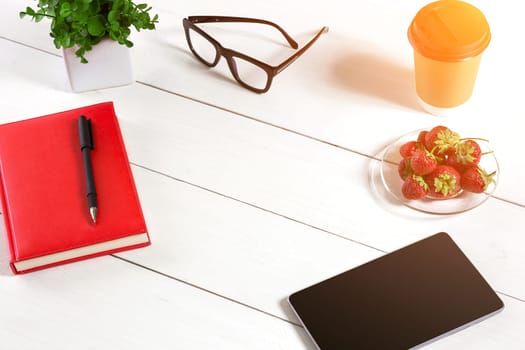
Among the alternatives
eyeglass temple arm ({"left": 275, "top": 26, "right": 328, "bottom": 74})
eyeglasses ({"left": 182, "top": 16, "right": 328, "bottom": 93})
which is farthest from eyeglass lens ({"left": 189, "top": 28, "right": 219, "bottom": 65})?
eyeglass temple arm ({"left": 275, "top": 26, "right": 328, "bottom": 74})

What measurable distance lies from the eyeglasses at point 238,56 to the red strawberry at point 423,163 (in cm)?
26

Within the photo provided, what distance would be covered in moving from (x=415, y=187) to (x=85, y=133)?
0.44 m

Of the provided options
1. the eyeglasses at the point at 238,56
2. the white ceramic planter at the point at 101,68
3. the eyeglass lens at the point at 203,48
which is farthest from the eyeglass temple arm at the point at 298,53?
the white ceramic planter at the point at 101,68

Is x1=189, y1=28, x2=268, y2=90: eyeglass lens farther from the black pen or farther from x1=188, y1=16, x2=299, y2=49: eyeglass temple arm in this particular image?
the black pen

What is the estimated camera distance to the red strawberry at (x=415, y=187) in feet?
3.45

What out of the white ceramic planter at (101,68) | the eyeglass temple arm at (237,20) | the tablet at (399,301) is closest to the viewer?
the tablet at (399,301)

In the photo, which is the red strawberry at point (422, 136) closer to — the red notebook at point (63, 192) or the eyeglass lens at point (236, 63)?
the eyeglass lens at point (236, 63)

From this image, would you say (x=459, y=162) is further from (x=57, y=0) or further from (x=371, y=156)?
(x=57, y=0)

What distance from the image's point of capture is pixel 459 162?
1.07 m

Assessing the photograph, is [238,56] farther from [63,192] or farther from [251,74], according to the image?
[63,192]

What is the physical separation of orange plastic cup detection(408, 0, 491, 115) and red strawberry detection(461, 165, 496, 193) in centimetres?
14

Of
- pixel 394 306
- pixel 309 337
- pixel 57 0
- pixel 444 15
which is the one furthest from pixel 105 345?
pixel 444 15

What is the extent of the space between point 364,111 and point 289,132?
0.12m

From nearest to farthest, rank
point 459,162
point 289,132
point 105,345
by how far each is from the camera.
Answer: point 105,345 → point 459,162 → point 289,132
